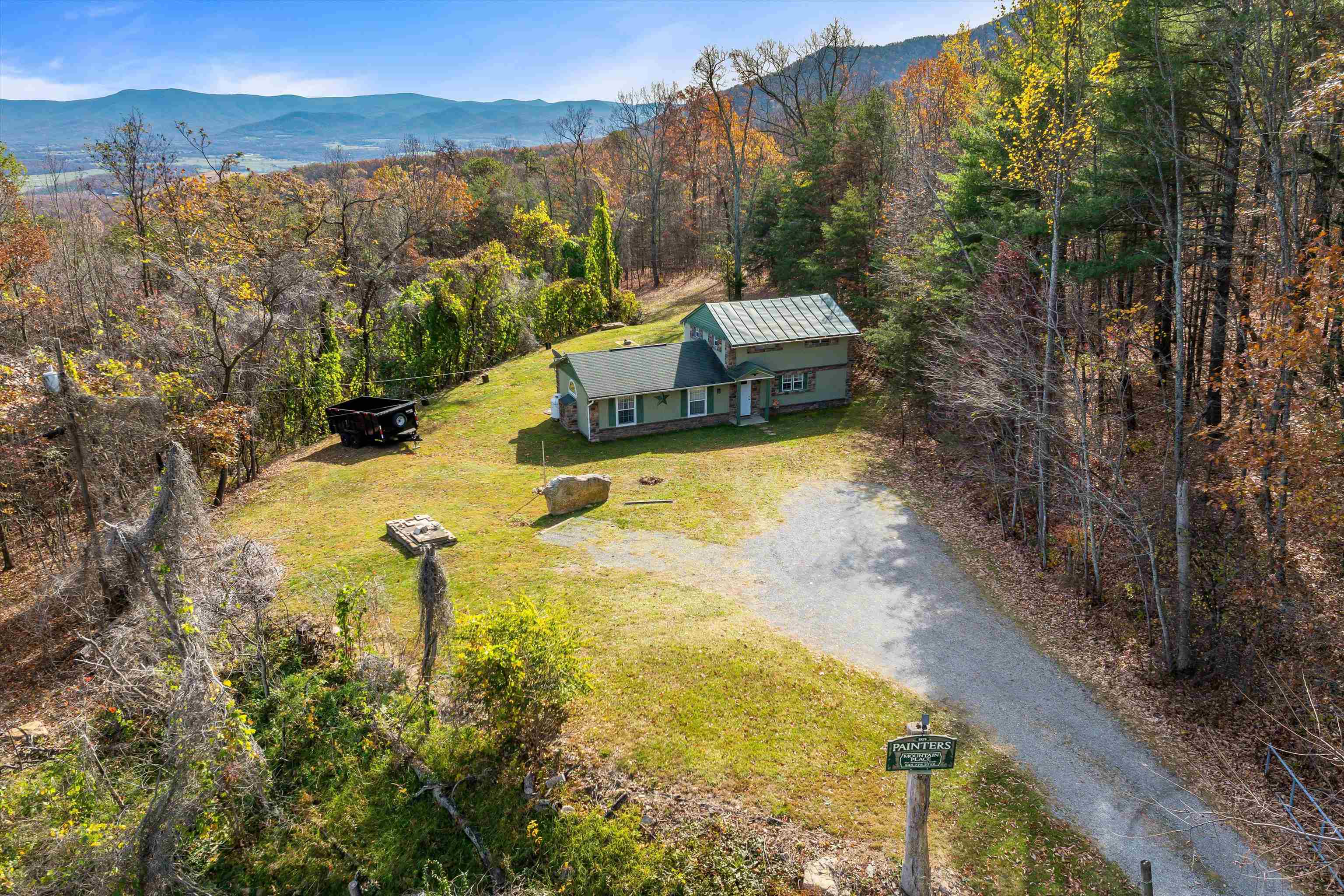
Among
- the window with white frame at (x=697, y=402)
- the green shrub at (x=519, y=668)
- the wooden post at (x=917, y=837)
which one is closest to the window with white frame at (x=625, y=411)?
the window with white frame at (x=697, y=402)

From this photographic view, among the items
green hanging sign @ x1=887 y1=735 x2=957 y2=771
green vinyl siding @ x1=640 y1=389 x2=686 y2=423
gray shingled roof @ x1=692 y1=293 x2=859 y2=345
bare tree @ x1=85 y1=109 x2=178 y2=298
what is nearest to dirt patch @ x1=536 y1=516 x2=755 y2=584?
green vinyl siding @ x1=640 y1=389 x2=686 y2=423

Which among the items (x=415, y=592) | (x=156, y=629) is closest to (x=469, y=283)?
(x=415, y=592)

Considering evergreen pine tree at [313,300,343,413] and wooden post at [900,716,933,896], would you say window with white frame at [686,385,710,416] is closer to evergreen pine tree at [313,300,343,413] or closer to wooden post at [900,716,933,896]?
evergreen pine tree at [313,300,343,413]

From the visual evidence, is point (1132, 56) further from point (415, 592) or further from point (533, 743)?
point (415, 592)

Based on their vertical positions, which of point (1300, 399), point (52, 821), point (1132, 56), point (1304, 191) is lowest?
point (52, 821)

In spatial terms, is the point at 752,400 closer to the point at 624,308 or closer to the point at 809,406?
the point at 809,406

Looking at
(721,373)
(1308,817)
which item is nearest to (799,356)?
(721,373)
